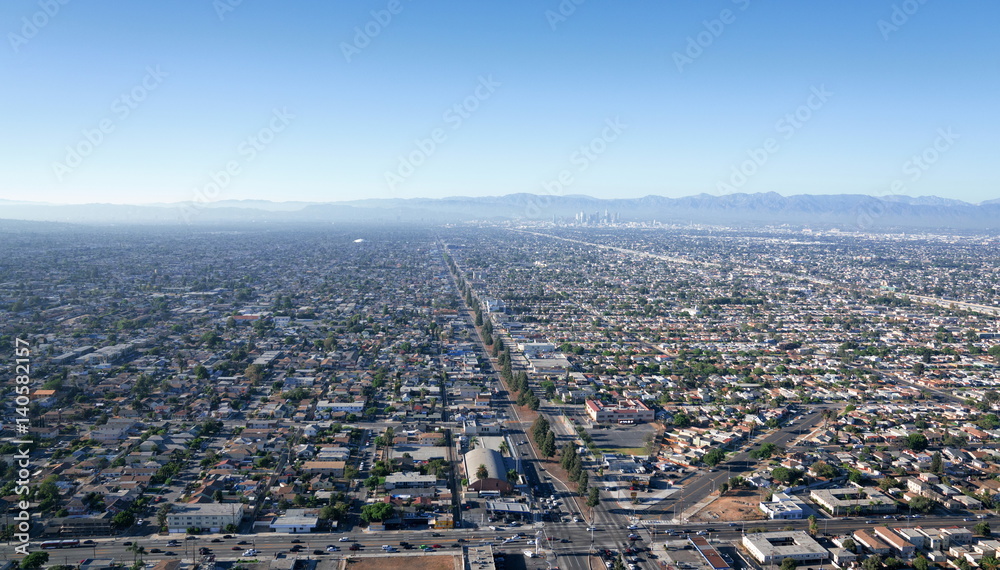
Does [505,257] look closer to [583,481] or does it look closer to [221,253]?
[221,253]

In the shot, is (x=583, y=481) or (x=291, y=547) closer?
(x=291, y=547)

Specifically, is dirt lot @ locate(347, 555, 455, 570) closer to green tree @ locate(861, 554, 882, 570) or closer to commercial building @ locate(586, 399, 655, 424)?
green tree @ locate(861, 554, 882, 570)

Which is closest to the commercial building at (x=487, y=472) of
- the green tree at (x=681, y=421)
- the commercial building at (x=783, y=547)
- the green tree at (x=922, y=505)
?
the commercial building at (x=783, y=547)

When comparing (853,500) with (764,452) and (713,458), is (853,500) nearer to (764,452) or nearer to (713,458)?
(764,452)

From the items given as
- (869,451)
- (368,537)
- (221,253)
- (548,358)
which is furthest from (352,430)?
(221,253)

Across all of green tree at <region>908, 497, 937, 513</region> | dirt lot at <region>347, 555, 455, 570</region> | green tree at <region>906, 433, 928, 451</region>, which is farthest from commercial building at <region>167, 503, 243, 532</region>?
green tree at <region>906, 433, 928, 451</region>

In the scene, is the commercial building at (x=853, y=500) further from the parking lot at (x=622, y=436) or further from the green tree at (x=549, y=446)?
the green tree at (x=549, y=446)

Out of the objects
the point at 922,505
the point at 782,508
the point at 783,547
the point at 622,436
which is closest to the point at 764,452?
the point at 782,508
